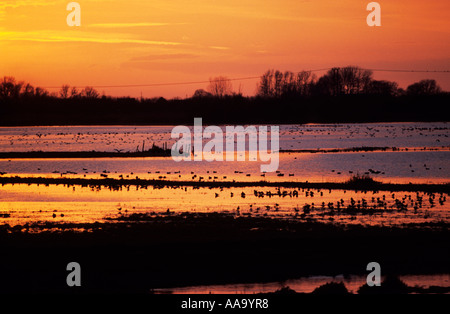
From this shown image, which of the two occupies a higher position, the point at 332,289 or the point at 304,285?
the point at 332,289

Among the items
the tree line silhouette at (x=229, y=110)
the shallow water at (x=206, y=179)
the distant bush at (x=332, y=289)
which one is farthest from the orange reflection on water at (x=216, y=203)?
the tree line silhouette at (x=229, y=110)

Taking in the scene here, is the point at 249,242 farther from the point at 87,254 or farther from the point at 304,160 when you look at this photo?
the point at 304,160

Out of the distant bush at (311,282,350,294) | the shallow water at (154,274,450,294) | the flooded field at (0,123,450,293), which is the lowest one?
the shallow water at (154,274,450,294)

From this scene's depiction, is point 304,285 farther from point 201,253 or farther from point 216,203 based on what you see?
point 216,203

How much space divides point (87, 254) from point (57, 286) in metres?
2.63

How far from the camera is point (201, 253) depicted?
1909cm

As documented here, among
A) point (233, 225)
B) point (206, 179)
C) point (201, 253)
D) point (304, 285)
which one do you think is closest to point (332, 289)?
point (304, 285)

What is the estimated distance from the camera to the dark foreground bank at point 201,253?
17125 mm

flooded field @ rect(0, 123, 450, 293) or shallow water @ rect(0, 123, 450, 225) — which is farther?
shallow water @ rect(0, 123, 450, 225)

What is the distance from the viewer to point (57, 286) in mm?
16312

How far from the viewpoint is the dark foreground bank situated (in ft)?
56.2

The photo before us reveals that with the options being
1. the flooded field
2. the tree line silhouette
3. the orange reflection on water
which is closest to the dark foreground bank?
the flooded field

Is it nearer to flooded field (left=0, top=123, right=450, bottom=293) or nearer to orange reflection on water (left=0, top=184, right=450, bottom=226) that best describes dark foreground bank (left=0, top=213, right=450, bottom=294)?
flooded field (left=0, top=123, right=450, bottom=293)

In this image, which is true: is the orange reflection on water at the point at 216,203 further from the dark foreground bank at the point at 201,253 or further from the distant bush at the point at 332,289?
the distant bush at the point at 332,289
